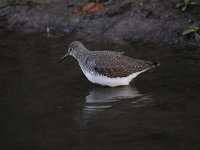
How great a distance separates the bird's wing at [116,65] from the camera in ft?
41.2

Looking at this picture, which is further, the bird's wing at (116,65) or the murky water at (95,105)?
the bird's wing at (116,65)

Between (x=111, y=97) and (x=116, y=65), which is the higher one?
(x=116, y=65)

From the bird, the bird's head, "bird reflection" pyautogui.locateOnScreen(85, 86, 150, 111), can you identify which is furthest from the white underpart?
the bird's head

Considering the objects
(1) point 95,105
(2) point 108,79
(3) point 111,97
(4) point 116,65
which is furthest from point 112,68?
(1) point 95,105

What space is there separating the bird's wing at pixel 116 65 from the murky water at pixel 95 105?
12.2 inches

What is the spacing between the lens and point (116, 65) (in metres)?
12.6

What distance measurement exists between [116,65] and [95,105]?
1305 millimetres

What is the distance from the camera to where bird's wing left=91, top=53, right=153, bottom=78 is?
12.6 m

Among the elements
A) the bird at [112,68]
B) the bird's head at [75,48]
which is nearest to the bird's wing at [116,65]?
the bird at [112,68]

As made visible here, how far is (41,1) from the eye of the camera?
17922mm

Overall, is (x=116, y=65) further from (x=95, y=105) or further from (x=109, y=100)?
(x=95, y=105)

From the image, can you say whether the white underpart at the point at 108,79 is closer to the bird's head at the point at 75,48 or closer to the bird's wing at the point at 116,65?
the bird's wing at the point at 116,65

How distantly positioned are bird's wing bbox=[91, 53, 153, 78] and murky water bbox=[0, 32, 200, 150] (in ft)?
1.02

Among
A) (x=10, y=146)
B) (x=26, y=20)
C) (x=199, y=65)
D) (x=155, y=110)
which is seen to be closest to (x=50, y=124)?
(x=10, y=146)
